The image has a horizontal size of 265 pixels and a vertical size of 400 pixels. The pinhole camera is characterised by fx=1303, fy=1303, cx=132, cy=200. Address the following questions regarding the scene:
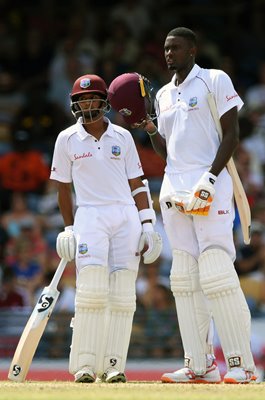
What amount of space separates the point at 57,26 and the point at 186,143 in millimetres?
8104

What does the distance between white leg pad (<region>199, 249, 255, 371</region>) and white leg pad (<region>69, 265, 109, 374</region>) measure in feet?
1.98

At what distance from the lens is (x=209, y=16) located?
16219 millimetres

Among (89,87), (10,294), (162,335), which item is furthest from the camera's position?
(10,294)

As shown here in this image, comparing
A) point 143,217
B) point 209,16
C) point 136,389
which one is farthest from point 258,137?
point 136,389

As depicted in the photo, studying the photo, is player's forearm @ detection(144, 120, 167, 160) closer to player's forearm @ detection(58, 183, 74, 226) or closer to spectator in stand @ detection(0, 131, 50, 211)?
player's forearm @ detection(58, 183, 74, 226)

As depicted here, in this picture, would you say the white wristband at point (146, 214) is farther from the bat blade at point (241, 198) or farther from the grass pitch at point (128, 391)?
the grass pitch at point (128, 391)

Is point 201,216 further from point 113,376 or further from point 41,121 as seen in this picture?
point 41,121

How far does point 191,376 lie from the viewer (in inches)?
311

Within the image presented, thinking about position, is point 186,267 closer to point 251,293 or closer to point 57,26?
point 251,293

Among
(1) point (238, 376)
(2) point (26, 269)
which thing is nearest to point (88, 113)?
(1) point (238, 376)

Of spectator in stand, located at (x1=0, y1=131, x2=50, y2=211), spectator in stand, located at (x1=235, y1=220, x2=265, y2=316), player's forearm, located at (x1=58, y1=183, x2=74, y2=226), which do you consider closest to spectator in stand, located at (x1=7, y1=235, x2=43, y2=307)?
spectator in stand, located at (x1=0, y1=131, x2=50, y2=211)

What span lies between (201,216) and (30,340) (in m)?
1.32

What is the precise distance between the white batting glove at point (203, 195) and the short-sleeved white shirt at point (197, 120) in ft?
0.74

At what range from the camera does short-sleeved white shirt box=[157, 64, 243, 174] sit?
786 cm
